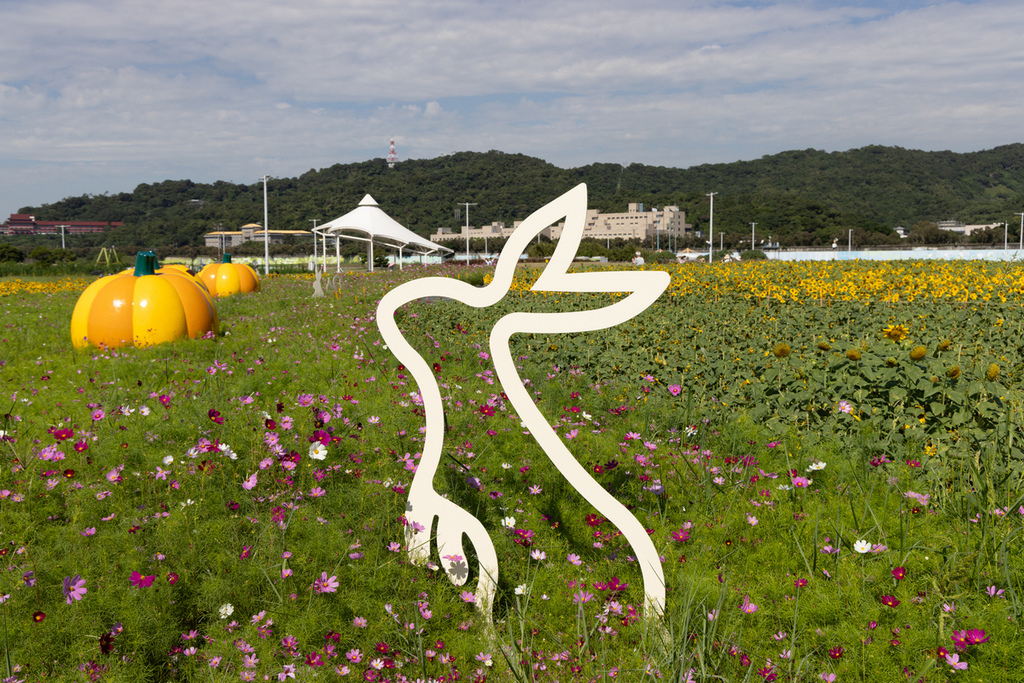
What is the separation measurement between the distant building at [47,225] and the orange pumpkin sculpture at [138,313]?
8195 cm

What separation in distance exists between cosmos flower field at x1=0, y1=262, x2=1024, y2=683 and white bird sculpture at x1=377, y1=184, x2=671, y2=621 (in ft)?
0.48

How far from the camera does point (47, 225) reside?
110m

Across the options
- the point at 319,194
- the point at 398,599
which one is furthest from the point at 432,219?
the point at 398,599

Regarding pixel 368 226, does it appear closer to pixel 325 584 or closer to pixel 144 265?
pixel 144 265

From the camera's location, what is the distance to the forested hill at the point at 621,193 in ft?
196

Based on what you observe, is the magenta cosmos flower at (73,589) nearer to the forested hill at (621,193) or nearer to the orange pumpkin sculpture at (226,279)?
the orange pumpkin sculpture at (226,279)

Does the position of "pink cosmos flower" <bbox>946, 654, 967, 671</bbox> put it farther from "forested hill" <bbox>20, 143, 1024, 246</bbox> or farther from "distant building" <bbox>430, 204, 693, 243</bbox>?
"distant building" <bbox>430, 204, 693, 243</bbox>

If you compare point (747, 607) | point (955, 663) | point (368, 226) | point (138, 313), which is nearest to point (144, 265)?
point (138, 313)

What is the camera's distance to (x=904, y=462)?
400 centimetres

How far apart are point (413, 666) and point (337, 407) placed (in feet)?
6.92

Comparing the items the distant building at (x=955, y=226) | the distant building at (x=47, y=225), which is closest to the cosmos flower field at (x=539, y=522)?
the distant building at (x=47, y=225)

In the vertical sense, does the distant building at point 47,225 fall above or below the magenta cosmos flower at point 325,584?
above

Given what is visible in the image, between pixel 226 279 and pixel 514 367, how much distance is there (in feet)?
55.7

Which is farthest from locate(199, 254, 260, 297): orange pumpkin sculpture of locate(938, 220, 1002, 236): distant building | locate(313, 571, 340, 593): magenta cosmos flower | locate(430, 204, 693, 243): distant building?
locate(938, 220, 1002, 236): distant building
